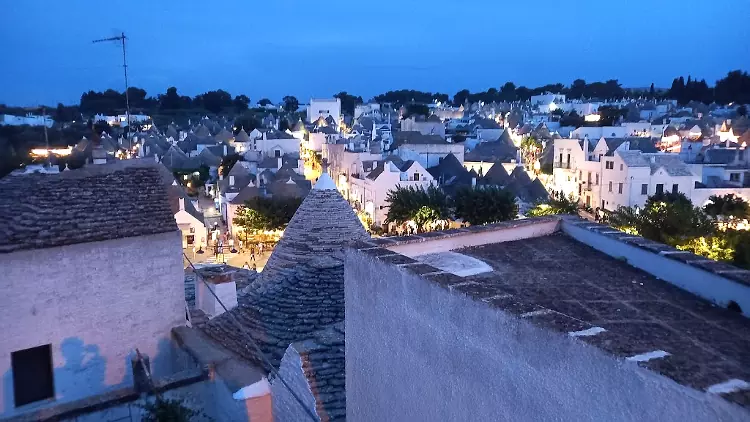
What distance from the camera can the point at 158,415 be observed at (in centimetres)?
526

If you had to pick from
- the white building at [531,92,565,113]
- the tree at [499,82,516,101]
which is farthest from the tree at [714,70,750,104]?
the tree at [499,82,516,101]

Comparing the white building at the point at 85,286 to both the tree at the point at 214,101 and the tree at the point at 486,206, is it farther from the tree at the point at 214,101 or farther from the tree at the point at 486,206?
the tree at the point at 214,101

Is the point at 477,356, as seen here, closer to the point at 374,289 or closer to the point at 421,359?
the point at 421,359

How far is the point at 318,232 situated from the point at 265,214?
20726mm

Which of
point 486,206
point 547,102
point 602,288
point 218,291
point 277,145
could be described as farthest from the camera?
point 547,102

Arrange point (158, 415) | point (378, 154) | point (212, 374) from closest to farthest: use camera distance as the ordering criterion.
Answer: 1. point (158, 415)
2. point (212, 374)
3. point (378, 154)

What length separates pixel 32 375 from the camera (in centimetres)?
670

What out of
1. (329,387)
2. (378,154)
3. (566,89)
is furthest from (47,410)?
(566,89)

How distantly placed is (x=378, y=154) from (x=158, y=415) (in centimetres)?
3628

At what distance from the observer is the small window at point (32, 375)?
21.7 feet

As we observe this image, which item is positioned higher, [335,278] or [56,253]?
[56,253]

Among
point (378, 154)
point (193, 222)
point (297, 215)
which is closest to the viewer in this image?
point (297, 215)

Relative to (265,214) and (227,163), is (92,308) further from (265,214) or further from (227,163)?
(227,163)

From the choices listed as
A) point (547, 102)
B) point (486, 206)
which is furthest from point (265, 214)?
point (547, 102)
